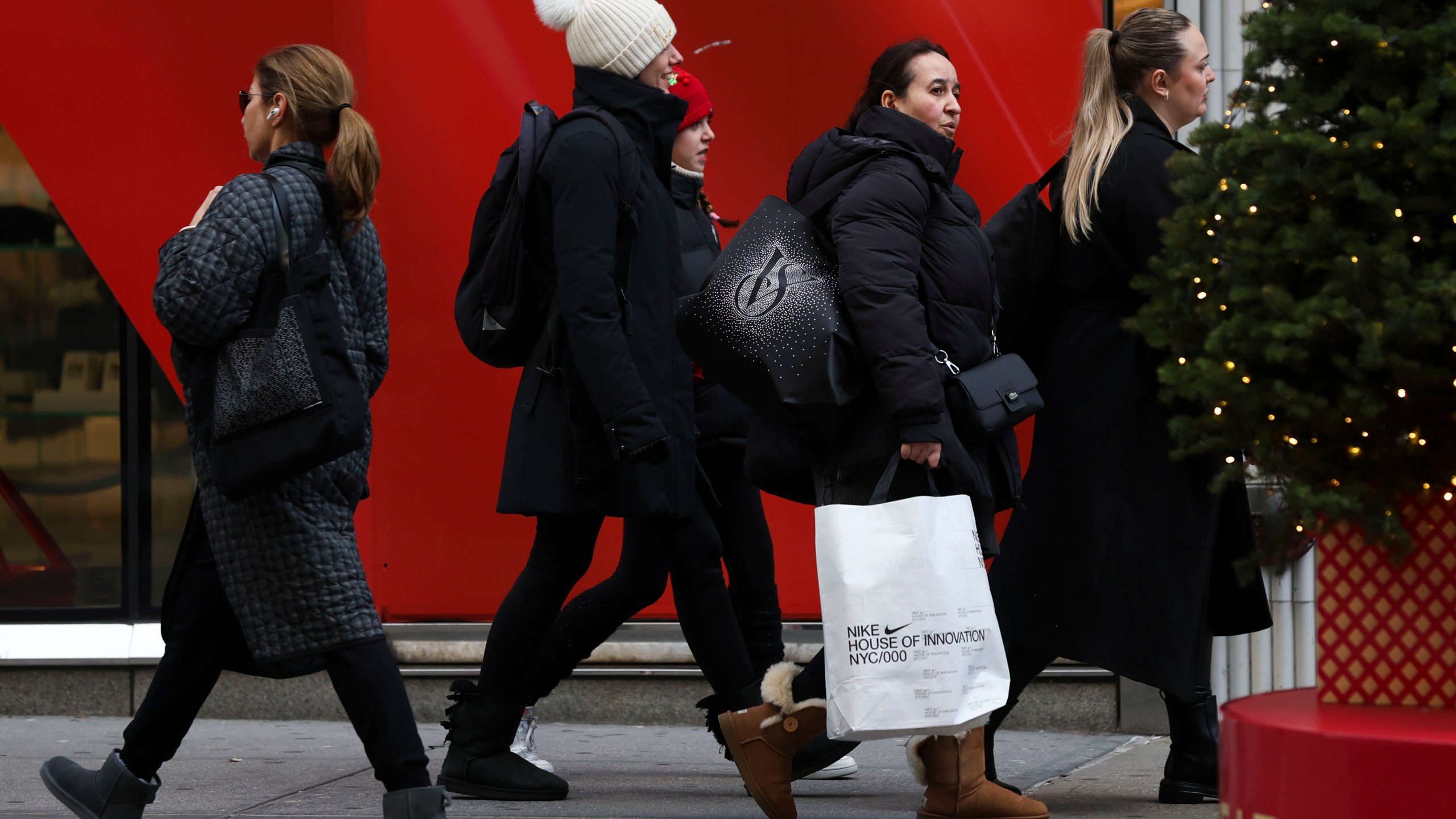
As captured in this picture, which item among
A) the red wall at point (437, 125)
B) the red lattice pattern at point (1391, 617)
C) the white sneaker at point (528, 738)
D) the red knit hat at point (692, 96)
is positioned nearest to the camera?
the red lattice pattern at point (1391, 617)

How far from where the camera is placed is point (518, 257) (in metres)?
4.04

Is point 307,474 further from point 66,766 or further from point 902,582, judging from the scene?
point 902,582

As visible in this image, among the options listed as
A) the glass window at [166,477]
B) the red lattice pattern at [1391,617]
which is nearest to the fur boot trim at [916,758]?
the red lattice pattern at [1391,617]

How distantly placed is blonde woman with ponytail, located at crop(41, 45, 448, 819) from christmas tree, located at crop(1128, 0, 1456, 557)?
1.83 m

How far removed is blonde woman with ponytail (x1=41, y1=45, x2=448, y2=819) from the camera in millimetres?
3455

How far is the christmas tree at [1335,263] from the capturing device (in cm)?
222

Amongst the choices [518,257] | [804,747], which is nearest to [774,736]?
[804,747]

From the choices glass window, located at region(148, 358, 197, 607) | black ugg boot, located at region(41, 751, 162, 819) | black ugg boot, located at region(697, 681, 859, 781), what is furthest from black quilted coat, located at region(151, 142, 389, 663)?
glass window, located at region(148, 358, 197, 607)

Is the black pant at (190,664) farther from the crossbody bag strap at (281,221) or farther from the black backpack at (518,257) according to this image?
the black backpack at (518,257)

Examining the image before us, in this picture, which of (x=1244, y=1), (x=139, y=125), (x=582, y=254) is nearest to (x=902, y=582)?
(x=582, y=254)

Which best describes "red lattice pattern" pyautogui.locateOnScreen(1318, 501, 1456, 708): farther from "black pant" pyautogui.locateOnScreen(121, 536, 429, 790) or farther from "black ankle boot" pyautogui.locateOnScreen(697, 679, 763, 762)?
"black pant" pyautogui.locateOnScreen(121, 536, 429, 790)

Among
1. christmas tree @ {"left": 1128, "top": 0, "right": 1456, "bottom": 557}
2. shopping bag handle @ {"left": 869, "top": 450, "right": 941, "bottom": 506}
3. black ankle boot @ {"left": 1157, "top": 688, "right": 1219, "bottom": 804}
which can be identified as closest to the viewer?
christmas tree @ {"left": 1128, "top": 0, "right": 1456, "bottom": 557}

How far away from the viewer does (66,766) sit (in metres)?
3.65

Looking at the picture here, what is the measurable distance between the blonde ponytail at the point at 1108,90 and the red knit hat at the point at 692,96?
1.14 m
